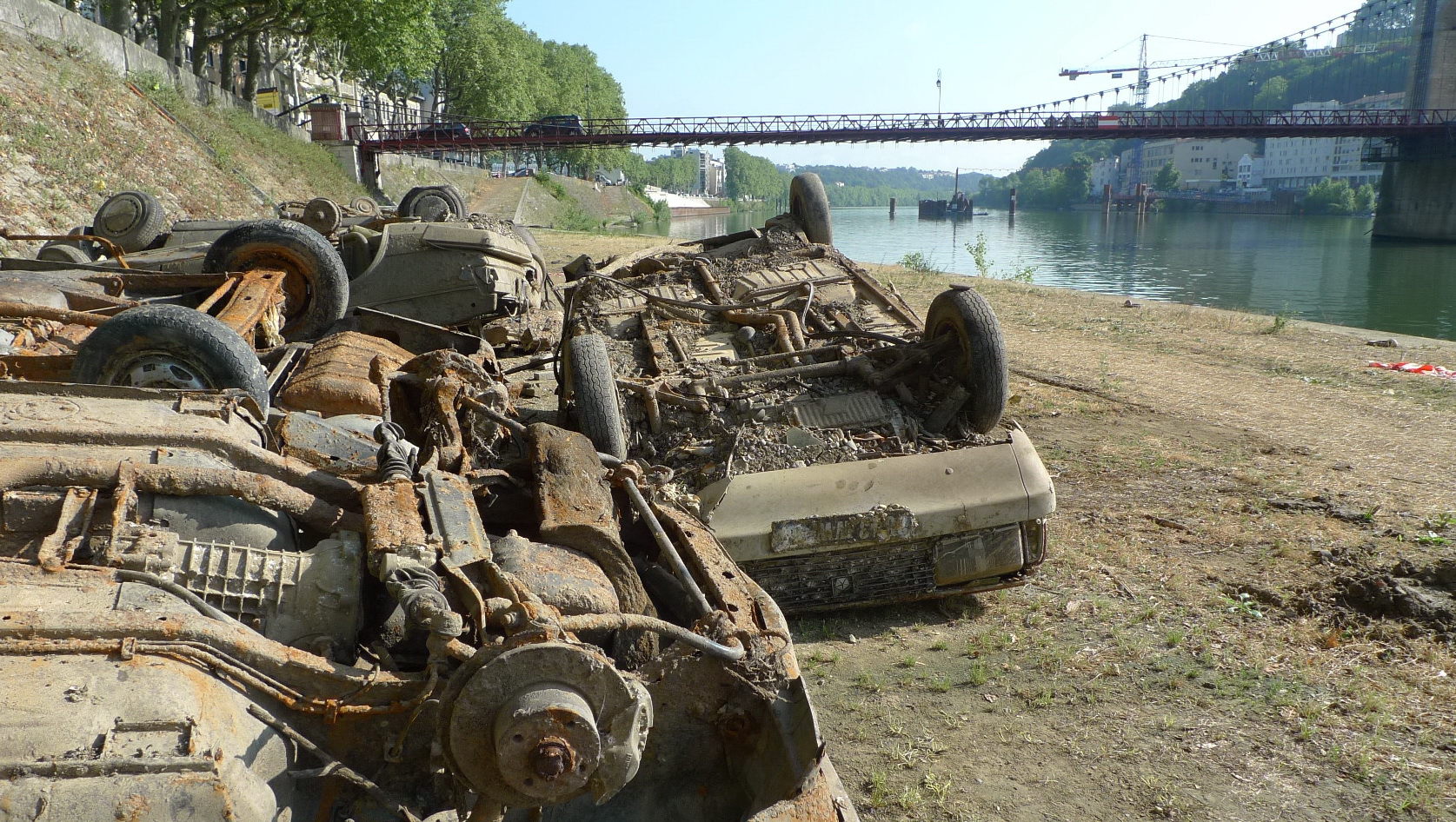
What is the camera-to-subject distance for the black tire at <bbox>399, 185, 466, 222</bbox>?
38.2 feet

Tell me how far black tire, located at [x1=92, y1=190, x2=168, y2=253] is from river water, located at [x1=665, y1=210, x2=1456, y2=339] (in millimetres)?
19311

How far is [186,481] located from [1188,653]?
403 centimetres

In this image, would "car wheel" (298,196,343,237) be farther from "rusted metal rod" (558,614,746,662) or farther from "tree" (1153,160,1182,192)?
"tree" (1153,160,1182,192)

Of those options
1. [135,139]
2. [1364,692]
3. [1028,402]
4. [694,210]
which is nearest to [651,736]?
[1364,692]

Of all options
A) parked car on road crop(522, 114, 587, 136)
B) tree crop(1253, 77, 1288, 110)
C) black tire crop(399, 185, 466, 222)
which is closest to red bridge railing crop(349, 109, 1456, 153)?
parked car on road crop(522, 114, 587, 136)

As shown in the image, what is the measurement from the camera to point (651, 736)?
2.86m

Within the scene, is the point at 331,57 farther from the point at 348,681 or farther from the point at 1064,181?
the point at 1064,181

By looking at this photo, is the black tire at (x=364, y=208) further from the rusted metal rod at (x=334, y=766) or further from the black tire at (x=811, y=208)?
the rusted metal rod at (x=334, y=766)

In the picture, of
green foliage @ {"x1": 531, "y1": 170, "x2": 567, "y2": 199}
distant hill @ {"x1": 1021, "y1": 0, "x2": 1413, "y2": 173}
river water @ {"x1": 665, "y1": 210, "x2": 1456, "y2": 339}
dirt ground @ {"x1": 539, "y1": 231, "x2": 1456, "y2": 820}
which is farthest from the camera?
distant hill @ {"x1": 1021, "y1": 0, "x2": 1413, "y2": 173}

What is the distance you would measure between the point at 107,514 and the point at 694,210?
106573 mm

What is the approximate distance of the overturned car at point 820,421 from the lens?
15.5ft

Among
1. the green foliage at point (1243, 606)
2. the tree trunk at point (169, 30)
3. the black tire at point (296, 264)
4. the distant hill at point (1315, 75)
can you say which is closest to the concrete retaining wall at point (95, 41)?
the tree trunk at point (169, 30)

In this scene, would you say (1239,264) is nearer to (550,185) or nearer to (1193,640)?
(550,185)

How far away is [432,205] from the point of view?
1205 centimetres
